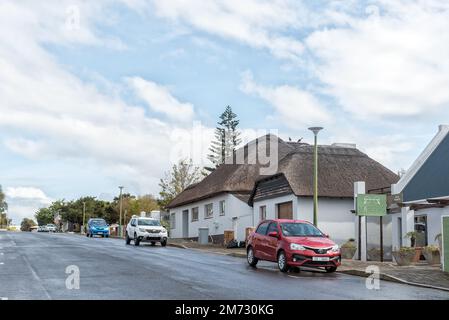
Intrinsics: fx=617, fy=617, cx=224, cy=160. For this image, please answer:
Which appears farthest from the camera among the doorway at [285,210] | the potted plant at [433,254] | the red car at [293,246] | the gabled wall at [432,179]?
the doorway at [285,210]

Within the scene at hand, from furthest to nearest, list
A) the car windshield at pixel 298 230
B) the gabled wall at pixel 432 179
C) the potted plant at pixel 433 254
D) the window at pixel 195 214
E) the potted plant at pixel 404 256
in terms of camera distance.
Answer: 1. the window at pixel 195 214
2. the gabled wall at pixel 432 179
3. the potted plant at pixel 433 254
4. the potted plant at pixel 404 256
5. the car windshield at pixel 298 230

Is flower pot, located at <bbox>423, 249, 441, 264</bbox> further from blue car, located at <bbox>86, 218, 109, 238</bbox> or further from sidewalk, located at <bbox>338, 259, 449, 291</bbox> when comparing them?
blue car, located at <bbox>86, 218, 109, 238</bbox>

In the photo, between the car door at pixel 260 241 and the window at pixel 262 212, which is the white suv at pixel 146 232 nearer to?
the window at pixel 262 212

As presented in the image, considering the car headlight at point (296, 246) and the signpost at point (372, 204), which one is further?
the signpost at point (372, 204)

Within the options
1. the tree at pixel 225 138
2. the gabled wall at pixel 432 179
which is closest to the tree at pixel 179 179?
the tree at pixel 225 138

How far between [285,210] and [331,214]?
112 inches

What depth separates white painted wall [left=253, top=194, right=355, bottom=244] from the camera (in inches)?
1330

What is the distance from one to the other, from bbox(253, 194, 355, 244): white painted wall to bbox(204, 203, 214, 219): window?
512 inches

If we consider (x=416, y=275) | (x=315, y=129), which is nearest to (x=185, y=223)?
(x=315, y=129)

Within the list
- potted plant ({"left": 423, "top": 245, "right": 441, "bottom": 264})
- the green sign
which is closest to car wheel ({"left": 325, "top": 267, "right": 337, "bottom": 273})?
the green sign

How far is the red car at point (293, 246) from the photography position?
728 inches

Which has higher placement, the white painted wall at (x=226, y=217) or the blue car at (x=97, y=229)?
the white painted wall at (x=226, y=217)

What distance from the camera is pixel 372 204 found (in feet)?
80.0
